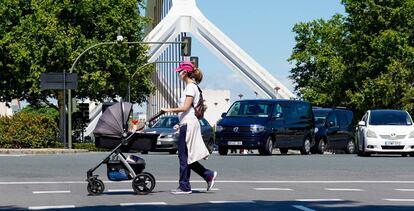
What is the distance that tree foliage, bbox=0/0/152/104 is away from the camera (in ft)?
186

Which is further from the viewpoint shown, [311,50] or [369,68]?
[311,50]

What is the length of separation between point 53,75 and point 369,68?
28747mm

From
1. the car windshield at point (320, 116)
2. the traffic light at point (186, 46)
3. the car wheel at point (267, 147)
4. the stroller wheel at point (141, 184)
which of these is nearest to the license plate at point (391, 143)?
the car wheel at point (267, 147)

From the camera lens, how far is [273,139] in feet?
108

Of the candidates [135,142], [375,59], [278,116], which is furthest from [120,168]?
[375,59]

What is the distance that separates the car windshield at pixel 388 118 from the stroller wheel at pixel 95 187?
18.8m

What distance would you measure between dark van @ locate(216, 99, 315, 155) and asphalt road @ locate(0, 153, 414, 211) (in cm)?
711

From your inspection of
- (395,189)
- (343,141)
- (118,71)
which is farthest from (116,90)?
Answer: (395,189)

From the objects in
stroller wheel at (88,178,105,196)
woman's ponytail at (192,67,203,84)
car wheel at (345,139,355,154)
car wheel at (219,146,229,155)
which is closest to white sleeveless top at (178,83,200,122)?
woman's ponytail at (192,67,203,84)

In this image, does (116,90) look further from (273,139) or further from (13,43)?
(273,139)

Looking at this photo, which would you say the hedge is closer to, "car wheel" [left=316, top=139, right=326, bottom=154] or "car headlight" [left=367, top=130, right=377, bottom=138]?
"car wheel" [left=316, top=139, right=326, bottom=154]

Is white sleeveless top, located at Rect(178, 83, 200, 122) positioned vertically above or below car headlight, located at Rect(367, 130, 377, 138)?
above

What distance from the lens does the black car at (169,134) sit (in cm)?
3897

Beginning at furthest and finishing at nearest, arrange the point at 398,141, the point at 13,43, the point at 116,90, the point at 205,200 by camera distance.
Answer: the point at 116,90 < the point at 13,43 < the point at 398,141 < the point at 205,200
